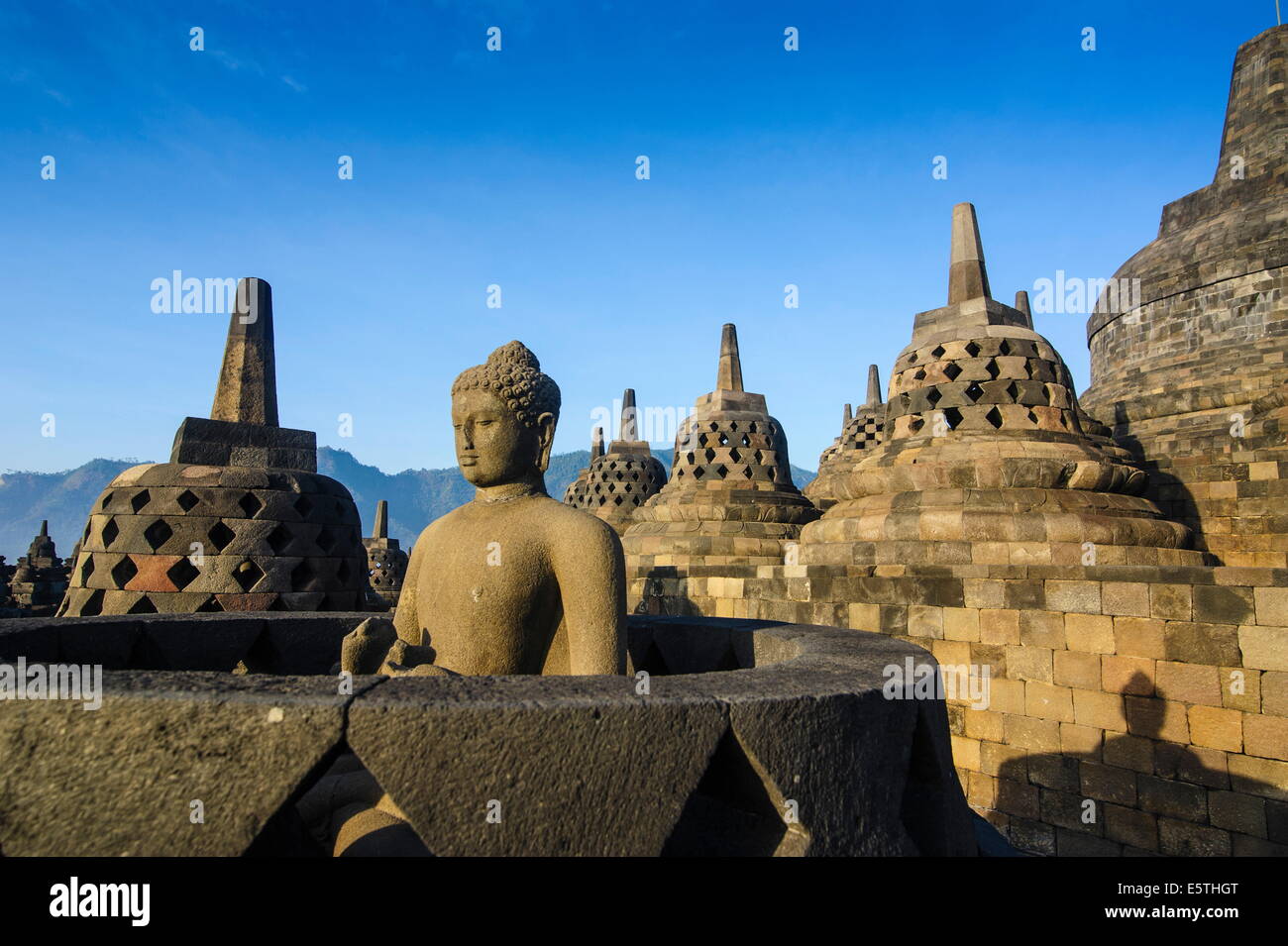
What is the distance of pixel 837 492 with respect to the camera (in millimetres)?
7617

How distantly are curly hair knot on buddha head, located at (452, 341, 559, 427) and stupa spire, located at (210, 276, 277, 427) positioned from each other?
13.3 feet

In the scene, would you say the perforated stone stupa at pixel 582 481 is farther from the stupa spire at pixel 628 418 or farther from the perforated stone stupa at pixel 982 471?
the perforated stone stupa at pixel 982 471

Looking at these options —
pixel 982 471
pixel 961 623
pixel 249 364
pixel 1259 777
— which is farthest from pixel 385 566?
pixel 1259 777

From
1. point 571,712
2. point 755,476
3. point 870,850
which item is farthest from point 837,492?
point 571,712

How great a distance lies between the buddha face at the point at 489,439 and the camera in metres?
2.76

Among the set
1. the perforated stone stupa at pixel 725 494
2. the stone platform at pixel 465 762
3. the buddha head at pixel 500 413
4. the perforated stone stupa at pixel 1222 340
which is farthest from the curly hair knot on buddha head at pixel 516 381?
the perforated stone stupa at pixel 1222 340

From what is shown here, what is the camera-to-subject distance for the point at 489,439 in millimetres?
2764

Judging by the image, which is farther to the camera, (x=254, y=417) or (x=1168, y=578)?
(x=254, y=417)

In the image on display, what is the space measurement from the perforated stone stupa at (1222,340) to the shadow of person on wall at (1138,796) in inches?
208

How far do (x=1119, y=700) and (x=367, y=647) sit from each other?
460 centimetres

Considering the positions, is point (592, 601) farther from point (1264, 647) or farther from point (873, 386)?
point (873, 386)
